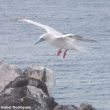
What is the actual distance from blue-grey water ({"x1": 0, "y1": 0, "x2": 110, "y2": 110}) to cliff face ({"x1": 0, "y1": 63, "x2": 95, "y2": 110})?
6.40ft

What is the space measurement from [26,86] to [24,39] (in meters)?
23.2

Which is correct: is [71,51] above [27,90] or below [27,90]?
below

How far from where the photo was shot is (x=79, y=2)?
65438 mm

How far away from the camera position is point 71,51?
1523 inches

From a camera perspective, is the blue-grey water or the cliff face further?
the blue-grey water

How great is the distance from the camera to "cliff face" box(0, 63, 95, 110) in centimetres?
1834

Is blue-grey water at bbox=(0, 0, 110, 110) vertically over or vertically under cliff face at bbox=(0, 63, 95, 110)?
under

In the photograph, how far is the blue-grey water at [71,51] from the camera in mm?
29812

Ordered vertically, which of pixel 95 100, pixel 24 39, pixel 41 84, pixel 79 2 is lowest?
pixel 79 2

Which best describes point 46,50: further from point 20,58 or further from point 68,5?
point 68,5

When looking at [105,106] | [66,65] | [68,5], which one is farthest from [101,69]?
[68,5]

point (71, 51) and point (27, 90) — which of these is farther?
point (71, 51)

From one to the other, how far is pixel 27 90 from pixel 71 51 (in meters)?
19.9

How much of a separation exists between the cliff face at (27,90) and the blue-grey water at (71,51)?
1.95 m
